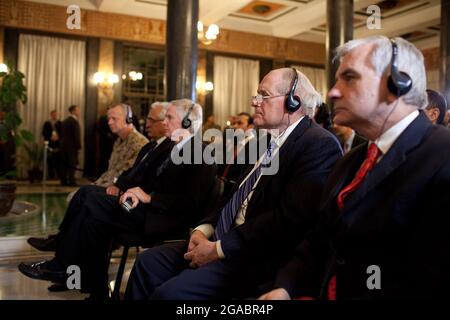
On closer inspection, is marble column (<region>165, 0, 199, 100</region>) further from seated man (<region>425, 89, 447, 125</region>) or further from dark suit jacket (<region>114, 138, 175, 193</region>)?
seated man (<region>425, 89, 447, 125</region>)

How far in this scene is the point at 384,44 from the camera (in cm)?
125

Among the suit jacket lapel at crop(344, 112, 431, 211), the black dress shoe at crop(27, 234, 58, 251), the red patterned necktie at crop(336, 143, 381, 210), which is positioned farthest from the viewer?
the black dress shoe at crop(27, 234, 58, 251)

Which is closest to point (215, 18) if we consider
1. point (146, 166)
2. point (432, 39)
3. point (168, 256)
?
point (432, 39)

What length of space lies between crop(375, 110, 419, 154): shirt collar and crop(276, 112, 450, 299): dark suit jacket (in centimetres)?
2

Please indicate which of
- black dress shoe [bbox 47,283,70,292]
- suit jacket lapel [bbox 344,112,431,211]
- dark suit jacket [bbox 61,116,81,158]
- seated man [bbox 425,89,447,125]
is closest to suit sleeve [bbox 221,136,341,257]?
suit jacket lapel [bbox 344,112,431,211]

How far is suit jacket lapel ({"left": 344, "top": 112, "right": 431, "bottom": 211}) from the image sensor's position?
3.77ft

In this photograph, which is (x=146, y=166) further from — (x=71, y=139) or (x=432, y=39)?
(x=432, y=39)

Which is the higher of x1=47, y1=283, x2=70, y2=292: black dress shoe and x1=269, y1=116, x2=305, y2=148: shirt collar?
x1=269, y1=116, x2=305, y2=148: shirt collar

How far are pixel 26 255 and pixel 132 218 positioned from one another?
177 centimetres

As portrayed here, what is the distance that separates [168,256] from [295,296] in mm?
705

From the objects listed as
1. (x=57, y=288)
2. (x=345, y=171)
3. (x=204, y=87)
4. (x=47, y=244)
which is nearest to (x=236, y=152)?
(x=47, y=244)

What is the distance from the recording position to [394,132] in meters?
1.23

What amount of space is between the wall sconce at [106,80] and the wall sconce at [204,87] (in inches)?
84.6
